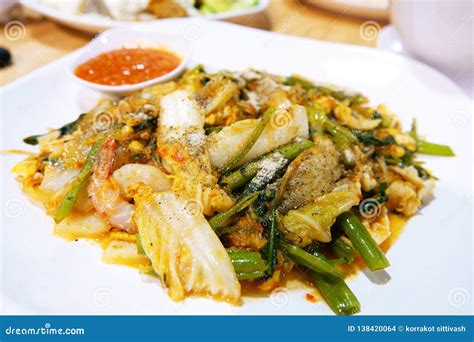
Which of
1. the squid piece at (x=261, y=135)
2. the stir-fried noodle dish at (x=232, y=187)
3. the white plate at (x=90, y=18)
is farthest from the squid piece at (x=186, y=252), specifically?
the white plate at (x=90, y=18)

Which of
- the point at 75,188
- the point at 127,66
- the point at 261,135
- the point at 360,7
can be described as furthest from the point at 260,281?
the point at 360,7

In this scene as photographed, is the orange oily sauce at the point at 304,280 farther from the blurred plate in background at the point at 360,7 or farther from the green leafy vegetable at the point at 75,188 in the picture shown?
the blurred plate in background at the point at 360,7

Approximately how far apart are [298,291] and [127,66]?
8.57 ft

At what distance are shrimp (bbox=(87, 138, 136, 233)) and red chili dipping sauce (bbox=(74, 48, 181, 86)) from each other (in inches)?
52.0

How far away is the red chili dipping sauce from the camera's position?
4125 millimetres

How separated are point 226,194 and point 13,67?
379cm

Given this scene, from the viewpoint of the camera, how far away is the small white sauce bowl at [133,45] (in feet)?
13.3

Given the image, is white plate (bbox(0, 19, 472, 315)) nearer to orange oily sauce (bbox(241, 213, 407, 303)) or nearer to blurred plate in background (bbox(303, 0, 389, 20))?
orange oily sauce (bbox(241, 213, 407, 303))

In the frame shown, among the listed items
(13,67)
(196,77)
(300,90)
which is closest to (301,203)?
(300,90)

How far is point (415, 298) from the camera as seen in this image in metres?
2.67

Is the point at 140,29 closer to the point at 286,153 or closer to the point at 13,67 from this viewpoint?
the point at 13,67

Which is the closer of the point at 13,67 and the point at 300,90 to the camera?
the point at 300,90

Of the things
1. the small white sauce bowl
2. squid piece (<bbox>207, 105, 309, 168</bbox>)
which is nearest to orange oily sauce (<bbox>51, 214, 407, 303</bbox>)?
squid piece (<bbox>207, 105, 309, 168</bbox>)

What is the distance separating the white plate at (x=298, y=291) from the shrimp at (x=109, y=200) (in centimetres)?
23
